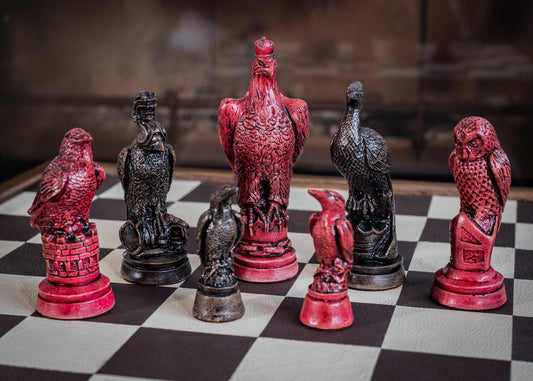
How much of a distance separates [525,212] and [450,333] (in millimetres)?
1257

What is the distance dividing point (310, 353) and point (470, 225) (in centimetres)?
62

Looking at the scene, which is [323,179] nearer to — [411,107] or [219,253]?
[411,107]

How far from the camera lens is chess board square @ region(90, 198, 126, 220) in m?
3.26

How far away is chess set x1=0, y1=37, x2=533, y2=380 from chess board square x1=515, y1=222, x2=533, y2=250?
42 millimetres

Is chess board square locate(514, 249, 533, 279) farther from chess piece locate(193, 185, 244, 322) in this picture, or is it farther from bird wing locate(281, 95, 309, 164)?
chess piece locate(193, 185, 244, 322)

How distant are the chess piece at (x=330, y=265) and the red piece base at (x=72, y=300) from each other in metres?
0.59

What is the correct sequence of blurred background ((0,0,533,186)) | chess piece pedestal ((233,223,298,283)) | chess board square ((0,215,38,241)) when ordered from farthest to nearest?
blurred background ((0,0,533,186)) < chess board square ((0,215,38,241)) < chess piece pedestal ((233,223,298,283))

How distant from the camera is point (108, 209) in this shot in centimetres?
335

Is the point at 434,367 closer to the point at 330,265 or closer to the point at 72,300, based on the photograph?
the point at 330,265

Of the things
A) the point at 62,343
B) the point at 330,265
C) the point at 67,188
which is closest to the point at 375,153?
the point at 330,265

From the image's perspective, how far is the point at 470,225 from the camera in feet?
7.68

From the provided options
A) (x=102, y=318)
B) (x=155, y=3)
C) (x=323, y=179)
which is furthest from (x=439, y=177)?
(x=102, y=318)

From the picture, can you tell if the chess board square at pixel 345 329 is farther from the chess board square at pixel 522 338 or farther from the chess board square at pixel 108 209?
the chess board square at pixel 108 209

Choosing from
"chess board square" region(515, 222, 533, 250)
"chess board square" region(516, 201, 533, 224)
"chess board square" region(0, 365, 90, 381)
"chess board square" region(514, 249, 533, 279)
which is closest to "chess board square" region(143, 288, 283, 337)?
"chess board square" region(0, 365, 90, 381)
